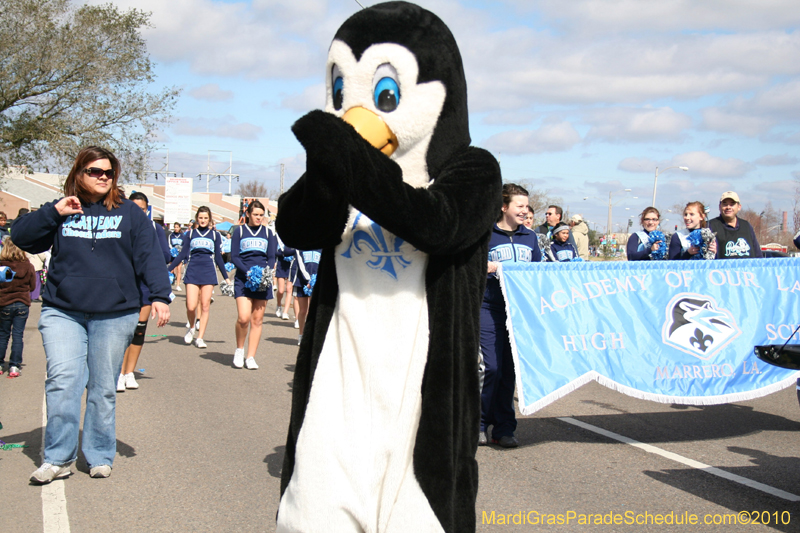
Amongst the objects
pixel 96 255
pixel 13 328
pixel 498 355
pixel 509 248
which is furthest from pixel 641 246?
pixel 13 328

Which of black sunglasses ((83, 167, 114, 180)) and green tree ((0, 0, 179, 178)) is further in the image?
green tree ((0, 0, 179, 178))

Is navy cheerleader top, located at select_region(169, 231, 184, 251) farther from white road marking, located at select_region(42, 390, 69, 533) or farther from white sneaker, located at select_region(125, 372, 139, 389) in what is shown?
white road marking, located at select_region(42, 390, 69, 533)

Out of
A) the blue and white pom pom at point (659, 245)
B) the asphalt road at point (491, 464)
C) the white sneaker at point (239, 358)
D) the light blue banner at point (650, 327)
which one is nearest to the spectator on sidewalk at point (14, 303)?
the asphalt road at point (491, 464)

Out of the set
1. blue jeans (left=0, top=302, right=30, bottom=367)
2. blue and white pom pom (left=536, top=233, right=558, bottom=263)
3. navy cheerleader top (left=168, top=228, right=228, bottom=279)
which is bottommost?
blue jeans (left=0, top=302, right=30, bottom=367)

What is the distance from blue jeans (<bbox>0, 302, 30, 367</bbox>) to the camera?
838cm

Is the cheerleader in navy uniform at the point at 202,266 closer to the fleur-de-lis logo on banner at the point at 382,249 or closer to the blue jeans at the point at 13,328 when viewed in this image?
the blue jeans at the point at 13,328

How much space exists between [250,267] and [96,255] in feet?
14.6

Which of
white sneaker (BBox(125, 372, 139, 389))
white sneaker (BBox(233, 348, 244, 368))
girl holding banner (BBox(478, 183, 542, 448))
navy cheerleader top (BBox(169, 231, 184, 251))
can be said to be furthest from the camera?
navy cheerleader top (BBox(169, 231, 184, 251))

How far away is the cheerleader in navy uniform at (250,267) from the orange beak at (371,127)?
6335mm

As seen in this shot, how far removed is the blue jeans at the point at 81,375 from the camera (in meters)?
4.47

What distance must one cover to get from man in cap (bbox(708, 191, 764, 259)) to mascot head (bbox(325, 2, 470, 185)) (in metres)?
6.31

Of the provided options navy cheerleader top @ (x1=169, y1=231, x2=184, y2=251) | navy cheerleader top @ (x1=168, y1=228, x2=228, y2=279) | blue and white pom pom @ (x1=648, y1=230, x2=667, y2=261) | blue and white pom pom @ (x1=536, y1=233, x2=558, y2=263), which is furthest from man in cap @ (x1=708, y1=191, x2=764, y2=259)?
navy cheerleader top @ (x1=169, y1=231, x2=184, y2=251)

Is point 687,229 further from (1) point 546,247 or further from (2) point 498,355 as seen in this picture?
(2) point 498,355

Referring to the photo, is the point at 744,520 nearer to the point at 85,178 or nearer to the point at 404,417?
the point at 404,417
